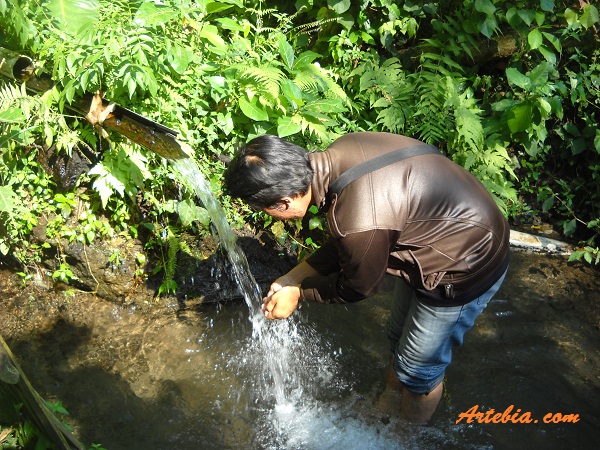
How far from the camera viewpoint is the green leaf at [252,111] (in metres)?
4.20

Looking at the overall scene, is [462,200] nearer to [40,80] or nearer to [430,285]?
[430,285]

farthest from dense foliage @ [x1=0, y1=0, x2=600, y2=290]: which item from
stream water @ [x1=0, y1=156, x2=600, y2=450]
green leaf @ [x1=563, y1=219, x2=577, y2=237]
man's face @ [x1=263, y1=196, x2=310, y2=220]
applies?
man's face @ [x1=263, y1=196, x2=310, y2=220]

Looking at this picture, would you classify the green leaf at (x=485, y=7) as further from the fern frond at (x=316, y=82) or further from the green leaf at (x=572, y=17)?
the fern frond at (x=316, y=82)

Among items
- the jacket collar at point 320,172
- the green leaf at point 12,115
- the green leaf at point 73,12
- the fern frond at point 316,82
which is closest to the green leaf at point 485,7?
the fern frond at point 316,82

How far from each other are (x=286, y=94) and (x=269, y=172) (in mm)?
2033

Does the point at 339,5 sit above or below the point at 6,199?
above

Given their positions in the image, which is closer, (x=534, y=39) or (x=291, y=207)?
(x=291, y=207)

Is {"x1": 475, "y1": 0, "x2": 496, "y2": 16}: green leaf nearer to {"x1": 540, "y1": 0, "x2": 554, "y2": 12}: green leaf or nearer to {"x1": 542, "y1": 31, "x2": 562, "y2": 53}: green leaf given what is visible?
{"x1": 540, "y1": 0, "x2": 554, "y2": 12}: green leaf

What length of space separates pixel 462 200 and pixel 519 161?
11.1 feet

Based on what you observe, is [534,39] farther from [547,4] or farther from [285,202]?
[285,202]

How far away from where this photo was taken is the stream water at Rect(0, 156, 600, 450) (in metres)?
3.37

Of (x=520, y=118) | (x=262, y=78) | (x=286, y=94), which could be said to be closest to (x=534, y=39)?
(x=520, y=118)

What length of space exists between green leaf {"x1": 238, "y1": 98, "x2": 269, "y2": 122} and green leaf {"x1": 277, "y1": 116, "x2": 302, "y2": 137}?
124mm

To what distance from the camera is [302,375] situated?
380cm
